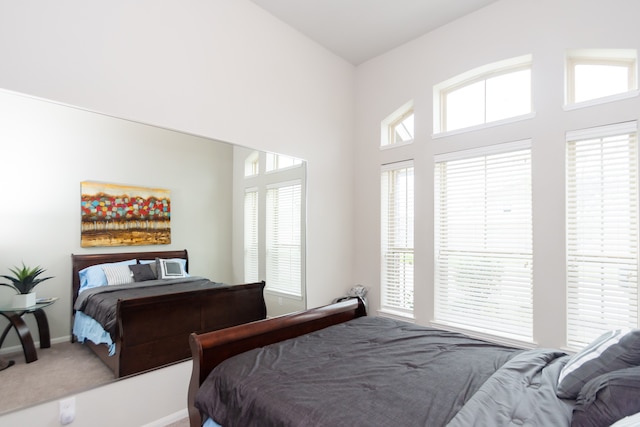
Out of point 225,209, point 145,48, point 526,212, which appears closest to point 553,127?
point 526,212

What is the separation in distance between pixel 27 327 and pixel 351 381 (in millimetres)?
1763

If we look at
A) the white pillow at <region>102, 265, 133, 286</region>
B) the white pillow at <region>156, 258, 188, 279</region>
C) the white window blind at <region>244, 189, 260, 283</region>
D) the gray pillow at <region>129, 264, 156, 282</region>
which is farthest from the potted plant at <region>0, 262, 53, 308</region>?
the white window blind at <region>244, 189, 260, 283</region>

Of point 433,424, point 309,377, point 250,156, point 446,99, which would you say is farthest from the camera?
point 446,99

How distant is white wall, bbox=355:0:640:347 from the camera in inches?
101

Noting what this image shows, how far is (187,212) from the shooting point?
101 inches

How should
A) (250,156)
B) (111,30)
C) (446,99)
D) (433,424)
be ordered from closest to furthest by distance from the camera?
(433,424) → (111,30) → (250,156) → (446,99)

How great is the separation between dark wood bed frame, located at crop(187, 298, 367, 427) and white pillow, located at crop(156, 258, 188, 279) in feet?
2.62

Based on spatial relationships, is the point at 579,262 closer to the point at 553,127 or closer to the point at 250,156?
the point at 553,127

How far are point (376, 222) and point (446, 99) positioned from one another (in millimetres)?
1497

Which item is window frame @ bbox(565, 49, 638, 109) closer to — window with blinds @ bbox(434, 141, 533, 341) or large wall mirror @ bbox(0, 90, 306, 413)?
window with blinds @ bbox(434, 141, 533, 341)

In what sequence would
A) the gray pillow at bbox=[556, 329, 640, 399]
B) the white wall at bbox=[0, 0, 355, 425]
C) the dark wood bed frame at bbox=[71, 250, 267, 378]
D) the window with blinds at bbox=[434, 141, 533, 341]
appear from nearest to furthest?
the gray pillow at bbox=[556, 329, 640, 399], the white wall at bbox=[0, 0, 355, 425], the dark wood bed frame at bbox=[71, 250, 267, 378], the window with blinds at bbox=[434, 141, 533, 341]

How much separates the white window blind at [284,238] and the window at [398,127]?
122 cm

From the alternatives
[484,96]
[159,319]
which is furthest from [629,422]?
[484,96]

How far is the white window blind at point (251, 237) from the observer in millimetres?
2908
